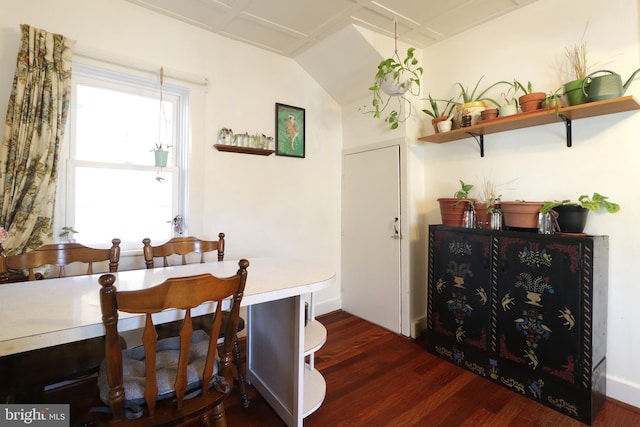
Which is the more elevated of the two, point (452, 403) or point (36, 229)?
point (36, 229)

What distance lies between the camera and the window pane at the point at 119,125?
2219 mm

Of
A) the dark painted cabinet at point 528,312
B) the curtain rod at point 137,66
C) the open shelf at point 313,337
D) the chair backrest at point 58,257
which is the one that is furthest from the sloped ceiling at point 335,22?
the open shelf at point 313,337

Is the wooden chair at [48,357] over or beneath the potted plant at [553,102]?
beneath

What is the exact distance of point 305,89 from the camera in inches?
127

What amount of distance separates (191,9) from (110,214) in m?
1.67

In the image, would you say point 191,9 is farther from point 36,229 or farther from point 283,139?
point 36,229

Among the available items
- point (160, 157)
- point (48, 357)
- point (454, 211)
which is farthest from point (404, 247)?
point (48, 357)

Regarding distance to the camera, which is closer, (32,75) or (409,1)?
(32,75)

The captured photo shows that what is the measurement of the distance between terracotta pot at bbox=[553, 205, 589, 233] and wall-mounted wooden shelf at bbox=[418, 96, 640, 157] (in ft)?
1.64

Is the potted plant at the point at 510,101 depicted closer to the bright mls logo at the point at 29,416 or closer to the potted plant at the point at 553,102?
the potted plant at the point at 553,102

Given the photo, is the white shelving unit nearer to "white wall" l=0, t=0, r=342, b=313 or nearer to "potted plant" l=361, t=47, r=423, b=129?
"white wall" l=0, t=0, r=342, b=313

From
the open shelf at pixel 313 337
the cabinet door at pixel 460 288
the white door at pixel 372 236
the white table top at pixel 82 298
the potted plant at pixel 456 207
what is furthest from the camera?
the white door at pixel 372 236

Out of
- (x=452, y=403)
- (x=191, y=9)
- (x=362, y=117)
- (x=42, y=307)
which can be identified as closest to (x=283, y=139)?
(x=362, y=117)

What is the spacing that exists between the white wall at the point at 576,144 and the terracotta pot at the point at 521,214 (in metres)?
0.29
